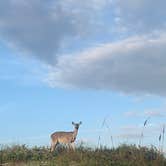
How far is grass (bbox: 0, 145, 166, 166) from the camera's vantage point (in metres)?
17.2

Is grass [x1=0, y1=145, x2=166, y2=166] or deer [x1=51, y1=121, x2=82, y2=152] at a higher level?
deer [x1=51, y1=121, x2=82, y2=152]

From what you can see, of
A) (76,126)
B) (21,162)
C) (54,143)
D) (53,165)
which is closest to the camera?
(53,165)

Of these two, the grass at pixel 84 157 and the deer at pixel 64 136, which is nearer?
the grass at pixel 84 157

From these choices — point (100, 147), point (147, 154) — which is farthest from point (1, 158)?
point (147, 154)

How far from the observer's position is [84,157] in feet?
58.5

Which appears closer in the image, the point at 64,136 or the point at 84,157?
the point at 84,157

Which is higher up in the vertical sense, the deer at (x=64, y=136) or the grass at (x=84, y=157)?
the deer at (x=64, y=136)

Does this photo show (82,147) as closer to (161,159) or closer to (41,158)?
(41,158)

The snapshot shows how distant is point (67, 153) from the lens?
18.6 metres

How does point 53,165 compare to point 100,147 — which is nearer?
point 53,165

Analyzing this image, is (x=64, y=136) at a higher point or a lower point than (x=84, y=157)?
higher

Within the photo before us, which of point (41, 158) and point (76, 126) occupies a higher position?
point (76, 126)

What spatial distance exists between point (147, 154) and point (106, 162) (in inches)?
81.9

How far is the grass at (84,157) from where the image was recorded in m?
17.2
